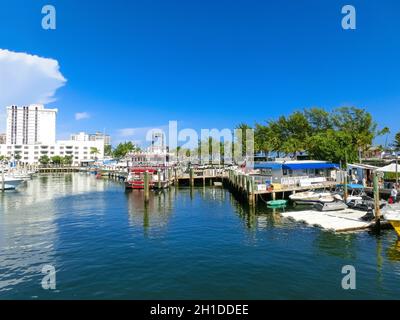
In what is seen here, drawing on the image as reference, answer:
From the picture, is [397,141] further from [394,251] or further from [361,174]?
[394,251]

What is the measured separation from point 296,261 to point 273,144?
256 feet

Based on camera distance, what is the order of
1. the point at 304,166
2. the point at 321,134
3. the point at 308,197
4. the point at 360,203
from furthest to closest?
the point at 321,134 < the point at 304,166 < the point at 308,197 < the point at 360,203

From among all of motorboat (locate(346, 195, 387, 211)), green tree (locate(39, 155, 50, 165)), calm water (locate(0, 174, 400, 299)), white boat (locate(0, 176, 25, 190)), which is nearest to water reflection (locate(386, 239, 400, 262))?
calm water (locate(0, 174, 400, 299))

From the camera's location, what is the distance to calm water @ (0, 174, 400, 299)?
15148 millimetres

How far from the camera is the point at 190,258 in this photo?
1988 centimetres

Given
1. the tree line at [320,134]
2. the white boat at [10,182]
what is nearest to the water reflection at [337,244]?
the tree line at [320,134]

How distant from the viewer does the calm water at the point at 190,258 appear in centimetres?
1515

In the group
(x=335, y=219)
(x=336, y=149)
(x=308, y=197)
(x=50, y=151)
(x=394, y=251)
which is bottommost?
(x=394, y=251)

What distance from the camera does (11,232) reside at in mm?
26938

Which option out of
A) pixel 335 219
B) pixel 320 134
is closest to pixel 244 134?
pixel 320 134

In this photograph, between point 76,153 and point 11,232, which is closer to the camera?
point 11,232

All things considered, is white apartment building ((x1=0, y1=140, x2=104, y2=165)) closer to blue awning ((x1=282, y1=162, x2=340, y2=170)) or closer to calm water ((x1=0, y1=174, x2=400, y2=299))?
blue awning ((x1=282, y1=162, x2=340, y2=170))

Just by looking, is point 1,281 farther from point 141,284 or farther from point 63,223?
point 63,223

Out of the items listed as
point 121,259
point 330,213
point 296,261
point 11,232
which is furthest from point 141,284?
point 330,213
